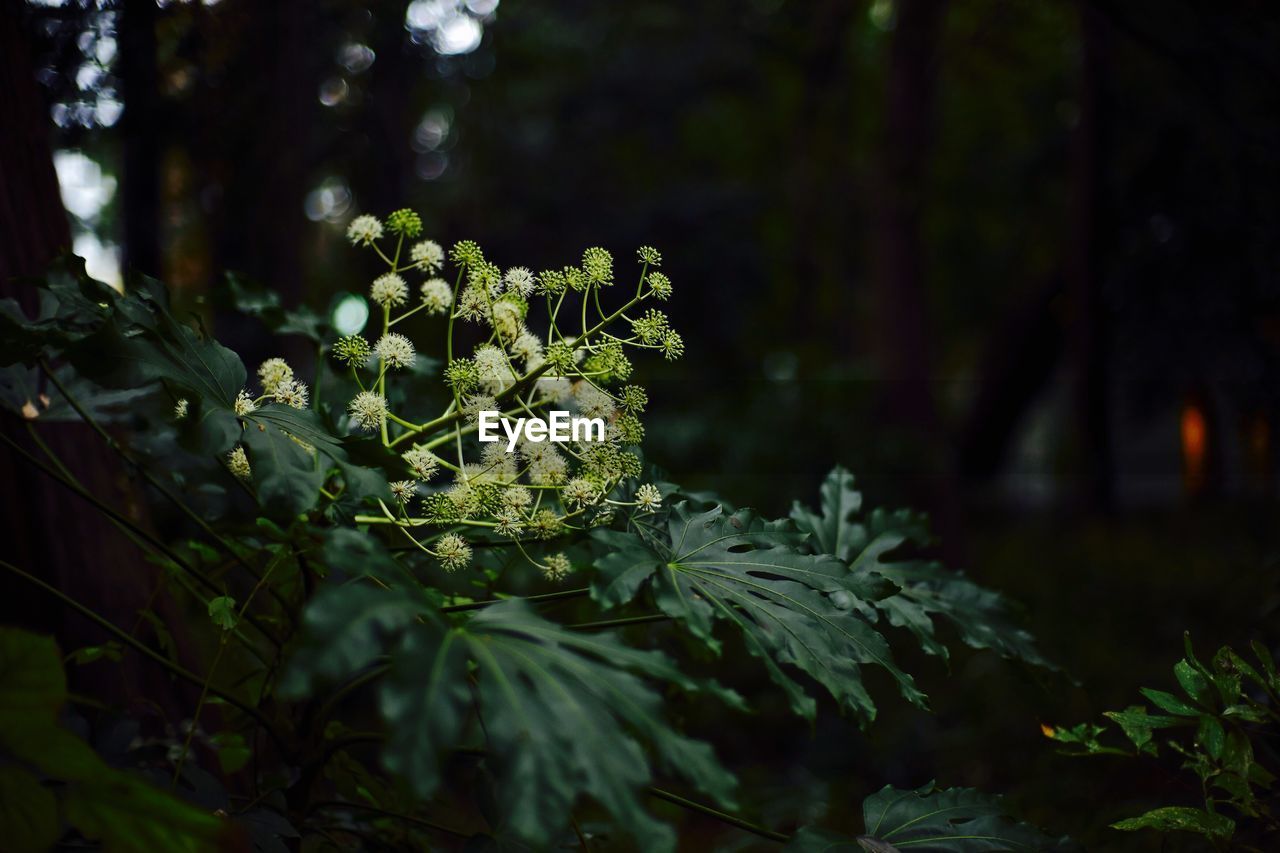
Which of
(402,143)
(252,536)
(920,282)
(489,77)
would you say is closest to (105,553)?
(252,536)

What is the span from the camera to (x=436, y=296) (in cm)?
115

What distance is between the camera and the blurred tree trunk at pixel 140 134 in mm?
2305

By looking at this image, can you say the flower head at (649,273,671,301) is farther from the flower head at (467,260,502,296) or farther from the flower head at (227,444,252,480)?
the flower head at (227,444,252,480)

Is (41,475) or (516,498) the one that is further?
(41,475)

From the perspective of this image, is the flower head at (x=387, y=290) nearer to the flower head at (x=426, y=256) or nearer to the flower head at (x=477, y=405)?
the flower head at (x=426, y=256)

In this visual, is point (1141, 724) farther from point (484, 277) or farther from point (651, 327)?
point (484, 277)

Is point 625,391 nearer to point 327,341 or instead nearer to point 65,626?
point 327,341

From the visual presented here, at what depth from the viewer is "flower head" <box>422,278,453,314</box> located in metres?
1.15

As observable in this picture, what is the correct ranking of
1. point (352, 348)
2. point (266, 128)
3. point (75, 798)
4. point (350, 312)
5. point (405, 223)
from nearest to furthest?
1. point (75, 798)
2. point (352, 348)
3. point (405, 223)
4. point (350, 312)
5. point (266, 128)

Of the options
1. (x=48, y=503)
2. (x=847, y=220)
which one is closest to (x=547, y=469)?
(x=48, y=503)

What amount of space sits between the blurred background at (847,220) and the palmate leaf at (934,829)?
0.26 metres

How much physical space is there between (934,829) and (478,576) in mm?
730

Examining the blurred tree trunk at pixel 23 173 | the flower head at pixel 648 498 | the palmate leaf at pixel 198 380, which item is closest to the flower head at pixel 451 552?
the palmate leaf at pixel 198 380

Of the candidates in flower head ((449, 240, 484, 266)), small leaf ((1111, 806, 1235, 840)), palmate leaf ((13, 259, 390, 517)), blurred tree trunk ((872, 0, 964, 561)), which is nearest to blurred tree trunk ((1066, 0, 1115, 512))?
blurred tree trunk ((872, 0, 964, 561))
